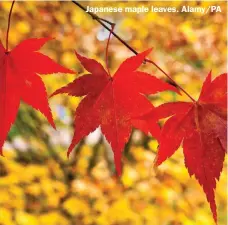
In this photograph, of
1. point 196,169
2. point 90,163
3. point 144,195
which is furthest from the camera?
point 90,163

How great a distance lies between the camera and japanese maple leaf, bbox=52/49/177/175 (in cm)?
53

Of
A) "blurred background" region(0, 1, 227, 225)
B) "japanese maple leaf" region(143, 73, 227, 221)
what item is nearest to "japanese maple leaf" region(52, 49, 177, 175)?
"japanese maple leaf" region(143, 73, 227, 221)

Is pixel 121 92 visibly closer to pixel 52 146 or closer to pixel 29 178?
pixel 29 178

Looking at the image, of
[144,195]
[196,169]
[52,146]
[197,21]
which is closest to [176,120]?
[196,169]

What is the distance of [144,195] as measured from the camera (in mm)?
1932

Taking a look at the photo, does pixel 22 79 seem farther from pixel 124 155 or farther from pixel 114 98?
pixel 124 155

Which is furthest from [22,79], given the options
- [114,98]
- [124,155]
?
[124,155]

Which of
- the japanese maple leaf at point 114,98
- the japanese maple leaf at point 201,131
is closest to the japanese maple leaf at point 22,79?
the japanese maple leaf at point 114,98

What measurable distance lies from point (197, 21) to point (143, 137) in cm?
65

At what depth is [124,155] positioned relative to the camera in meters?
2.15

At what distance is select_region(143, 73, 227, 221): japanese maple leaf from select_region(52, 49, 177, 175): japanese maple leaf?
0.02 metres

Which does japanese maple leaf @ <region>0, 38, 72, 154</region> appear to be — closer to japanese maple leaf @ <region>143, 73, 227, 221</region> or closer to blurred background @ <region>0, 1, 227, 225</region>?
japanese maple leaf @ <region>143, 73, 227, 221</region>

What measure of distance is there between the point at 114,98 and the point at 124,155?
5.31 feet

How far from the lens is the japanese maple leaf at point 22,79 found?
53 centimetres
